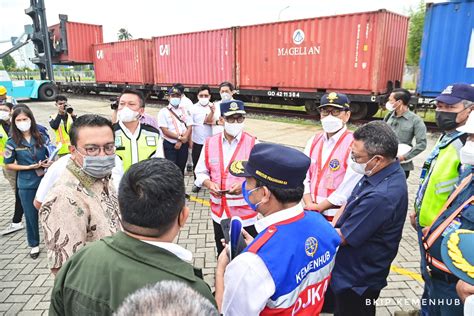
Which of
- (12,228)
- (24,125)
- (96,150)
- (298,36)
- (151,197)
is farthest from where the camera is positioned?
(298,36)

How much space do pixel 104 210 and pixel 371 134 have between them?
71.5 inches

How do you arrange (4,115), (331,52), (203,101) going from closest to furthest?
1. (4,115)
2. (203,101)
3. (331,52)

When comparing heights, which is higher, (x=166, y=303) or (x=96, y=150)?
(x=96, y=150)

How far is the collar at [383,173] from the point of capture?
2.17 meters

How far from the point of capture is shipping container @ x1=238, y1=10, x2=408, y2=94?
35.5 feet

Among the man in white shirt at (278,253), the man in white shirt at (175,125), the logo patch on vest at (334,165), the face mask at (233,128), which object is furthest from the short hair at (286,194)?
the man in white shirt at (175,125)

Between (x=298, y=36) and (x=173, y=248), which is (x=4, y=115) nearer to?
(x=173, y=248)

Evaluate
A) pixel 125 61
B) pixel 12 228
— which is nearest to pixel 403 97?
pixel 12 228

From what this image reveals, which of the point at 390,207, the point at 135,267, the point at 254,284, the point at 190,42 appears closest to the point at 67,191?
the point at 135,267

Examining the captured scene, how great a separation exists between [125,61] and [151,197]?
2023 centimetres

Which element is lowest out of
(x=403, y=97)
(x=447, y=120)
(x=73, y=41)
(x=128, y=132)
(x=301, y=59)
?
(x=128, y=132)

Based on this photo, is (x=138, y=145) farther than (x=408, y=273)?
No

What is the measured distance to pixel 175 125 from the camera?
5672 millimetres

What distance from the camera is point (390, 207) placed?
2045 mm
